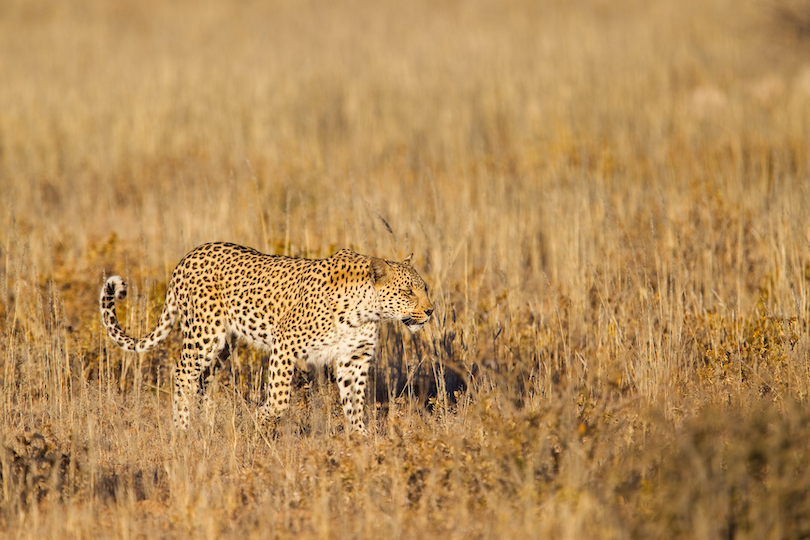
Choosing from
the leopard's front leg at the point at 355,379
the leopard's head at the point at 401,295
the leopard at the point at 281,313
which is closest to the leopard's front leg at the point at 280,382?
the leopard at the point at 281,313

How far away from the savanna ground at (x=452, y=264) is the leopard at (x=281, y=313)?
8.1 inches

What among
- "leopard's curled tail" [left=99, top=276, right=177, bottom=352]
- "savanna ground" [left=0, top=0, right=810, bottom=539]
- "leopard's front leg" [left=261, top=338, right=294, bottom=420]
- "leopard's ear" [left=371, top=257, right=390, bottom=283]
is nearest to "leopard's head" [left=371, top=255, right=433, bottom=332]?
"leopard's ear" [left=371, top=257, right=390, bottom=283]

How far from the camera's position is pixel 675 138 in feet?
38.7

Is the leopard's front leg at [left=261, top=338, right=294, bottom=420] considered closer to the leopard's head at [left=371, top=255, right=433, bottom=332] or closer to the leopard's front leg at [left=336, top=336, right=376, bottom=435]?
the leopard's front leg at [left=336, top=336, right=376, bottom=435]

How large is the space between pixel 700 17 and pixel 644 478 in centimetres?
1765

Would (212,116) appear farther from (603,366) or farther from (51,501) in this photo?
(51,501)

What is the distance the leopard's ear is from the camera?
4969 mm

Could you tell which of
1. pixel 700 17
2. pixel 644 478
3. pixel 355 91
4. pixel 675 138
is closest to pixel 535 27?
pixel 700 17

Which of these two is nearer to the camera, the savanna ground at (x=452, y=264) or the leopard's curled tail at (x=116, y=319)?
the savanna ground at (x=452, y=264)

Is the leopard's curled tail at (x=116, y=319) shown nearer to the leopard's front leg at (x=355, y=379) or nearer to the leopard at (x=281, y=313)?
the leopard at (x=281, y=313)

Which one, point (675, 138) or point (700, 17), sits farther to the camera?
point (700, 17)

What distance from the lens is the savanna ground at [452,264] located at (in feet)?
12.5

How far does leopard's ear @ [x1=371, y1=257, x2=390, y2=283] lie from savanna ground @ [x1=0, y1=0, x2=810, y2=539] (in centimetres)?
68

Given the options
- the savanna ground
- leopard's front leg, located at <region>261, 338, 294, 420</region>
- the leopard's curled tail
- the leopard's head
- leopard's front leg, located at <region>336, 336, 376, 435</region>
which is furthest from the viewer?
the leopard's curled tail
